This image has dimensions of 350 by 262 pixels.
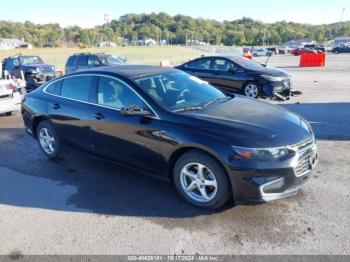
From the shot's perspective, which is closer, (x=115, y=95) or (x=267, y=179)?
(x=267, y=179)

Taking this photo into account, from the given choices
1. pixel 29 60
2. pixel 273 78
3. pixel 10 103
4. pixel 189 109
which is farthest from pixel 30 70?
pixel 189 109

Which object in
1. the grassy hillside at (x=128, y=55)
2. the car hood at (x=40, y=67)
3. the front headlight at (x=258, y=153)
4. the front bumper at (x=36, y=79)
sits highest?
the front headlight at (x=258, y=153)

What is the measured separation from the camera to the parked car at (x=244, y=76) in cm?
1096

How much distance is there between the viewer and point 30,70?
53.1ft

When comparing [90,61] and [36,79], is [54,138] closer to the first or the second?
[90,61]

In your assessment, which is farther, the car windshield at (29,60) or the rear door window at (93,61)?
the car windshield at (29,60)

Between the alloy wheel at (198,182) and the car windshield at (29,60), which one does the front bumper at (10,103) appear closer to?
the alloy wheel at (198,182)

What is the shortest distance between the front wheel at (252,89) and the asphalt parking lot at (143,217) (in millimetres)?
5607

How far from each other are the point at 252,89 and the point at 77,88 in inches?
279

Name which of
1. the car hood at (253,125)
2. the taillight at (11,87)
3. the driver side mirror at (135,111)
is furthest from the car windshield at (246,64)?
the driver side mirror at (135,111)

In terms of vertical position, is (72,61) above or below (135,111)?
below

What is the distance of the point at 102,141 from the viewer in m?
4.89

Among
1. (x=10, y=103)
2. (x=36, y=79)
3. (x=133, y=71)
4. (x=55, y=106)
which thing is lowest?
(x=36, y=79)

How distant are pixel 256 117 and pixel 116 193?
2.05 metres
